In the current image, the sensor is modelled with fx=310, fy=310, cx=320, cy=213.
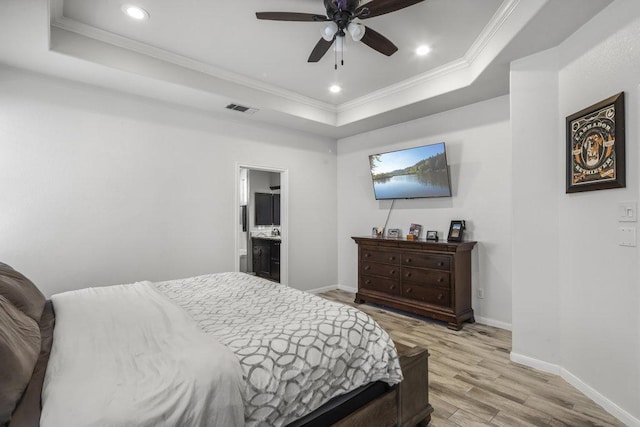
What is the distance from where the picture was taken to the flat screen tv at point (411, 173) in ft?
12.6

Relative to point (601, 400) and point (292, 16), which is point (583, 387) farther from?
point (292, 16)

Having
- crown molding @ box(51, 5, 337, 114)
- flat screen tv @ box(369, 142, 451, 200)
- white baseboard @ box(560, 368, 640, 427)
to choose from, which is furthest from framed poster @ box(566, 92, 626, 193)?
crown molding @ box(51, 5, 337, 114)

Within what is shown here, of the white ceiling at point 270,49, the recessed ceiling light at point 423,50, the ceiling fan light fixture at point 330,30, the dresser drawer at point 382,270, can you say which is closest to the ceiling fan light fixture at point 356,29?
the ceiling fan light fixture at point 330,30

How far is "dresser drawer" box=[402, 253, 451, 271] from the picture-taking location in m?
3.45

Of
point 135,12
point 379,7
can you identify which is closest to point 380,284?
point 379,7

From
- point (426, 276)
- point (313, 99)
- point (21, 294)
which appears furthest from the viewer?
point (313, 99)

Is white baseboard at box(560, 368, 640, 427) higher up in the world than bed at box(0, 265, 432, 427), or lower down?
lower down

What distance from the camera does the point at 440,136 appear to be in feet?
13.2

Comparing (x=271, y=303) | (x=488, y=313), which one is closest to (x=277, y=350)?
(x=271, y=303)

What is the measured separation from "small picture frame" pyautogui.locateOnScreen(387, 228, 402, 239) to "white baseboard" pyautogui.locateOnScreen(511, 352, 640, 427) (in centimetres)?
206

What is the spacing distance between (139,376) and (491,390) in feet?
7.50

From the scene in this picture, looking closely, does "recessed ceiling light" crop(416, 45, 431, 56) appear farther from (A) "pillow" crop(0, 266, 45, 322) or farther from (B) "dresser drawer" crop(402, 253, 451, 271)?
(A) "pillow" crop(0, 266, 45, 322)

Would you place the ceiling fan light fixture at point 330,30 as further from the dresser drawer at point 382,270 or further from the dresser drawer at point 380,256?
the dresser drawer at point 382,270

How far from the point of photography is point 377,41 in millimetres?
2439
